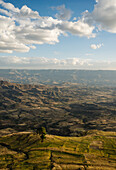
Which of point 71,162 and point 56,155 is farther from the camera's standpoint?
point 56,155

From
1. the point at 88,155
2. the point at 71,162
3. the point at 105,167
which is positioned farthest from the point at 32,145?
the point at 105,167

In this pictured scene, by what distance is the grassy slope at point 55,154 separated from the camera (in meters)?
132

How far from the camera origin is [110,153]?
158m

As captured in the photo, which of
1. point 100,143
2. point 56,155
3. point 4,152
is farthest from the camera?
point 100,143

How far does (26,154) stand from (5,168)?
1092 inches

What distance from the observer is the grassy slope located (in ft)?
435

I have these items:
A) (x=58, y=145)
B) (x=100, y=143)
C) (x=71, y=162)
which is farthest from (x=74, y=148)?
(x=100, y=143)

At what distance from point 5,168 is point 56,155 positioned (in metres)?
53.1

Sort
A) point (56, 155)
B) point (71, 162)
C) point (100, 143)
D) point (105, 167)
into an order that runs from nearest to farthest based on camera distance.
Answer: point (105, 167)
point (71, 162)
point (56, 155)
point (100, 143)

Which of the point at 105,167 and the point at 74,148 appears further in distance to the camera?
the point at 74,148

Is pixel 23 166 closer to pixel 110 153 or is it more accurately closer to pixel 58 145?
pixel 58 145

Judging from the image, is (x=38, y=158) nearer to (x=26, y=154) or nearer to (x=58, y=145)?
(x=26, y=154)

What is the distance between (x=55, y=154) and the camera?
502 feet

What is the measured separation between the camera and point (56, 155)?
151375 mm
